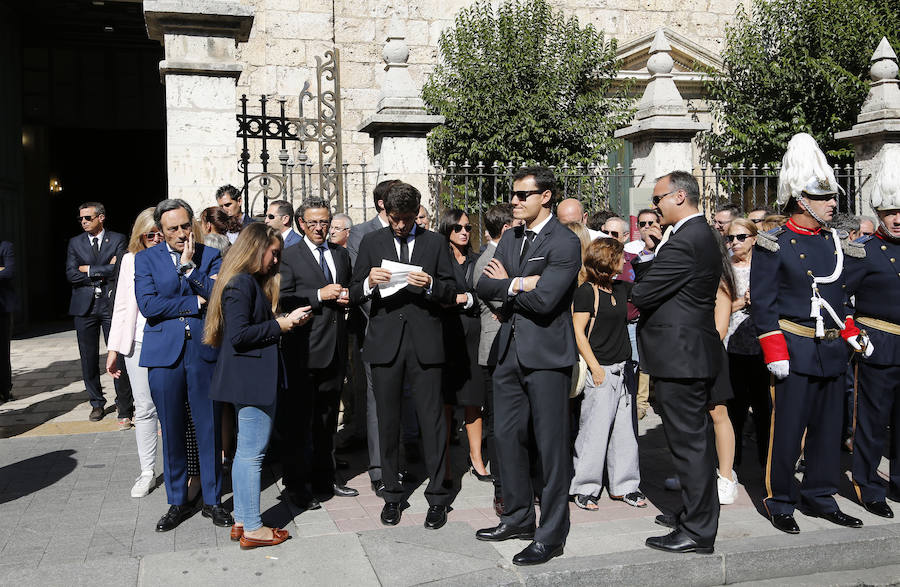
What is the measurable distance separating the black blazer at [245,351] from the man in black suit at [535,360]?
4.15 feet

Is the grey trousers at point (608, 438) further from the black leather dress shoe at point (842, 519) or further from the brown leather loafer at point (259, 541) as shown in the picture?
the brown leather loafer at point (259, 541)

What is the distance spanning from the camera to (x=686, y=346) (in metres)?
4.57

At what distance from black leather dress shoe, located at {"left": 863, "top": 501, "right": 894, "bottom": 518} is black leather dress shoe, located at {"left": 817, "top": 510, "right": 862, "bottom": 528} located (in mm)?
296

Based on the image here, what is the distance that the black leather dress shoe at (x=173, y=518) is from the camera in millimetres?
4938

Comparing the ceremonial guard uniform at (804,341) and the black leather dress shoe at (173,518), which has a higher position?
the ceremonial guard uniform at (804,341)

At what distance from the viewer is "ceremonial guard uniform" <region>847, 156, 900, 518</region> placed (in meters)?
5.29

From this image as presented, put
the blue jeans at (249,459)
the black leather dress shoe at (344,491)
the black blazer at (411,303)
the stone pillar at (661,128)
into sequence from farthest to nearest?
the stone pillar at (661,128) < the black leather dress shoe at (344,491) < the black blazer at (411,303) < the blue jeans at (249,459)

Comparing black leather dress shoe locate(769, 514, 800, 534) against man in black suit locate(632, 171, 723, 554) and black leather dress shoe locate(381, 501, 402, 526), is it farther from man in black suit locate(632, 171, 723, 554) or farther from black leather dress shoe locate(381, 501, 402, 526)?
black leather dress shoe locate(381, 501, 402, 526)

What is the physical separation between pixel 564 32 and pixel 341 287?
11.0 meters

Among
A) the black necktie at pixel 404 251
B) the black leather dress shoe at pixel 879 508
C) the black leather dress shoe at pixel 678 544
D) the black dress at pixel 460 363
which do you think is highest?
the black necktie at pixel 404 251

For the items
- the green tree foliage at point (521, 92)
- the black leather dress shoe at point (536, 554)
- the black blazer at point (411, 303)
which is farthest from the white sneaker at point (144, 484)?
the green tree foliage at point (521, 92)

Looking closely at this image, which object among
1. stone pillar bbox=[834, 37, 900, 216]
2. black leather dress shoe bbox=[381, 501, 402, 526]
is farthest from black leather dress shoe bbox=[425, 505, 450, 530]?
stone pillar bbox=[834, 37, 900, 216]

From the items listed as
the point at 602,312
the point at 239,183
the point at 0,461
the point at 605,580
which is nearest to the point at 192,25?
the point at 239,183

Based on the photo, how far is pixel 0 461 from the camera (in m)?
6.54
